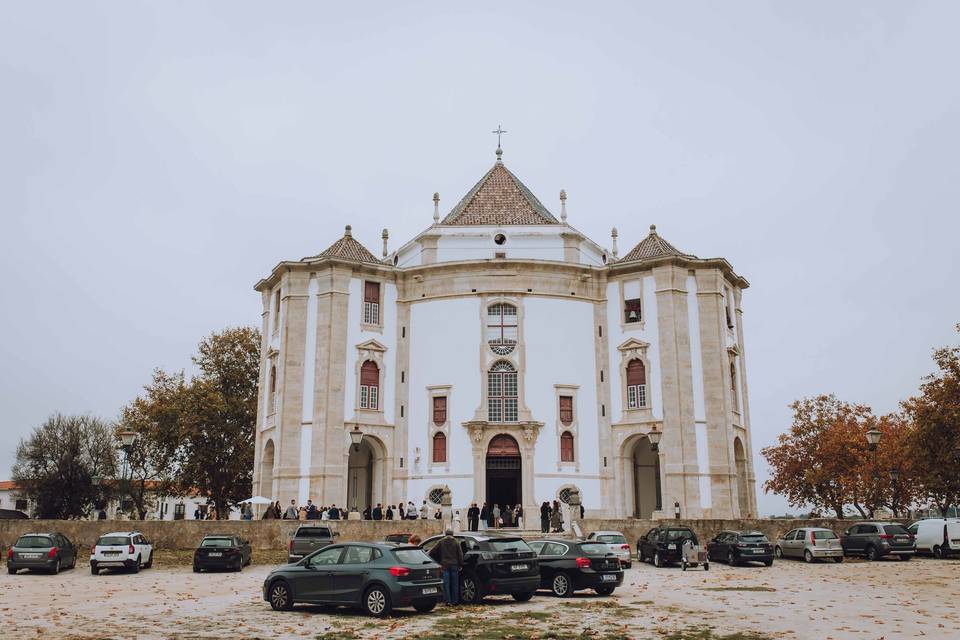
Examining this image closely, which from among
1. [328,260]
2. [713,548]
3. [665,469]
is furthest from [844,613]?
[328,260]

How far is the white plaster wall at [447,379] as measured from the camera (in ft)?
143

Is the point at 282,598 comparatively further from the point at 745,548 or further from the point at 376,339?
the point at 376,339

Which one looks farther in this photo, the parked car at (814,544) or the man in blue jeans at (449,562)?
the parked car at (814,544)

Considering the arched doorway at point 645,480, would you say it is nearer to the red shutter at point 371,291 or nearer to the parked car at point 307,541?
the red shutter at point 371,291

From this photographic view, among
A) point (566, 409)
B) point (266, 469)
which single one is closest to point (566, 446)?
point (566, 409)

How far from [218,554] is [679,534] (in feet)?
45.8

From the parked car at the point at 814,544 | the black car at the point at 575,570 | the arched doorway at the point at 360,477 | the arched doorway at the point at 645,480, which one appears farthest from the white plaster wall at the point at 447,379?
the black car at the point at 575,570

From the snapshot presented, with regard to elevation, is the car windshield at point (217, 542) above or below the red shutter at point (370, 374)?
below

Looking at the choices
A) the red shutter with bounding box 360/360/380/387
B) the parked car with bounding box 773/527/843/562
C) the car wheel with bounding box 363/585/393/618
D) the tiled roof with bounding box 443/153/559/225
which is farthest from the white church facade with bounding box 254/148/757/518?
the car wheel with bounding box 363/585/393/618

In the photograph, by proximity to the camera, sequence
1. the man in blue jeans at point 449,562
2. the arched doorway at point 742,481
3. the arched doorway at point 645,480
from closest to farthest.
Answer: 1. the man in blue jeans at point 449,562
2. the arched doorway at point 742,481
3. the arched doorway at point 645,480

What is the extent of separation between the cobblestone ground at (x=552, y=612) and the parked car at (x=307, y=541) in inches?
109

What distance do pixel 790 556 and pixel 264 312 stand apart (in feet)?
101

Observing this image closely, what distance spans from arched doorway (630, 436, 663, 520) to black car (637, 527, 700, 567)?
17263 millimetres

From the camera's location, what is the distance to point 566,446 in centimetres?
4403
